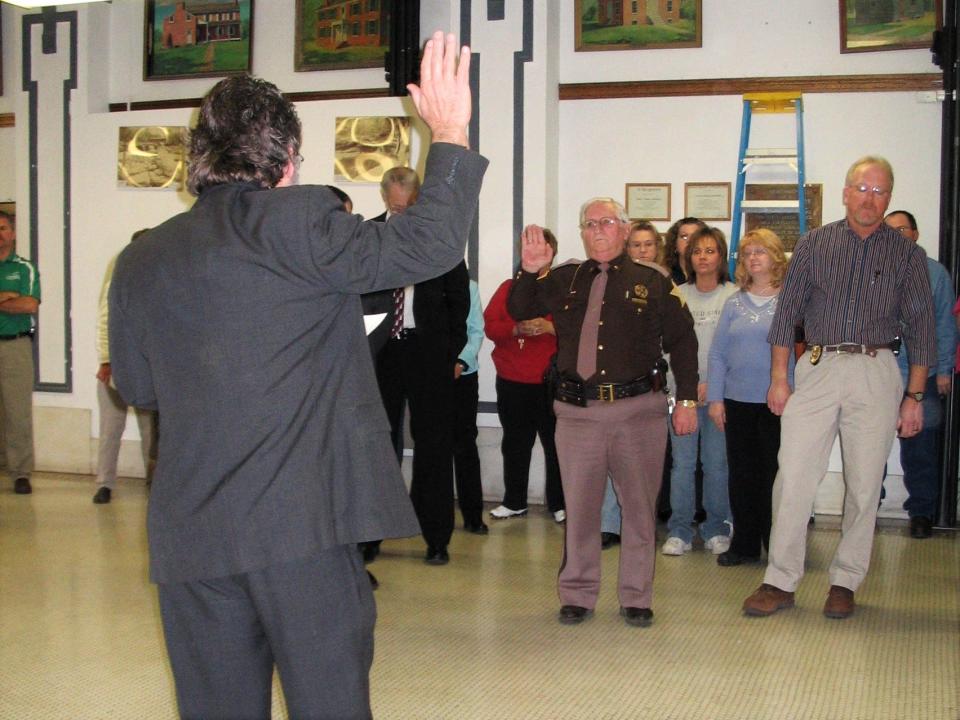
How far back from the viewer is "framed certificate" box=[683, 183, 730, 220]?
20.5ft

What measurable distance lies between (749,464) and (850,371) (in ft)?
3.35

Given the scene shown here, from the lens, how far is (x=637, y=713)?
300 cm

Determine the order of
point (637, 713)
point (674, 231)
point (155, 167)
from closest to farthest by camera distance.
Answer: point (637, 713), point (674, 231), point (155, 167)

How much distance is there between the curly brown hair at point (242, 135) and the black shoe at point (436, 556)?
3.30 meters

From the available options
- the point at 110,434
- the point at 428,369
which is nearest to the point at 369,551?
the point at 428,369

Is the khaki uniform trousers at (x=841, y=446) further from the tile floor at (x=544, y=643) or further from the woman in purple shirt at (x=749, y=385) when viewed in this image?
the woman in purple shirt at (x=749, y=385)

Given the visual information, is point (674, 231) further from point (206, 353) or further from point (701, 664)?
point (206, 353)

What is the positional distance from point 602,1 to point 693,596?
145 inches

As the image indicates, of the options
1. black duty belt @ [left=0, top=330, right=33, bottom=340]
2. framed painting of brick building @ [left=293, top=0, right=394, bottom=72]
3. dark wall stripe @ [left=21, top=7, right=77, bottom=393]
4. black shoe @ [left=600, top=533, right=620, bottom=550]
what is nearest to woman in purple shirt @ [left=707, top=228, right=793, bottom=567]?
black shoe @ [left=600, top=533, right=620, bottom=550]

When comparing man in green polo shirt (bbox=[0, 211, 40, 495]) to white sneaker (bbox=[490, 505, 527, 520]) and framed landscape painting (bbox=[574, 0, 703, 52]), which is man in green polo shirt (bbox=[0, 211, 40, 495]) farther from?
framed landscape painting (bbox=[574, 0, 703, 52])

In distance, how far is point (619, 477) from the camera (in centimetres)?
383

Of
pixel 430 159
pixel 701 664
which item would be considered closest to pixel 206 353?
pixel 430 159

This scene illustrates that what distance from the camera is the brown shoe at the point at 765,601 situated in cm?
396

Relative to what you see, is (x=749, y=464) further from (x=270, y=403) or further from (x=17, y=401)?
(x=17, y=401)
